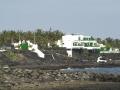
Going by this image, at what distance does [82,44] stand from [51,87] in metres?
84.0

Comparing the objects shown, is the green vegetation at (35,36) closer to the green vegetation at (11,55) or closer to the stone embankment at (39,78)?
the green vegetation at (11,55)

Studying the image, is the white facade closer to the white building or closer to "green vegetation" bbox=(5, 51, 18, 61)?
the white building

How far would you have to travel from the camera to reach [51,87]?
144 ft

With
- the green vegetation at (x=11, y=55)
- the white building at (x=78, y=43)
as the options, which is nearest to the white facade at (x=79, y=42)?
the white building at (x=78, y=43)

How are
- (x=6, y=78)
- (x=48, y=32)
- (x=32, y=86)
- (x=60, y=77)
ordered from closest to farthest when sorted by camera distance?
1. (x=32, y=86)
2. (x=6, y=78)
3. (x=60, y=77)
4. (x=48, y=32)

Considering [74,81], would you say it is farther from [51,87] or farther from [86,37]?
[86,37]

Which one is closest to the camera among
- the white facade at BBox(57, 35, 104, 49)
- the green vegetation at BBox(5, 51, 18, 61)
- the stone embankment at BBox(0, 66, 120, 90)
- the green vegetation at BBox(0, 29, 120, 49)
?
the stone embankment at BBox(0, 66, 120, 90)

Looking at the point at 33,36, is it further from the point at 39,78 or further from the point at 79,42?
the point at 39,78

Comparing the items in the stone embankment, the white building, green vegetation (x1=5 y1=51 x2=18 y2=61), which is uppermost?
the white building

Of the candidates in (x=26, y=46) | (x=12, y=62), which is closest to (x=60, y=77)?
(x=12, y=62)

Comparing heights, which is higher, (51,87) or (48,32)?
(48,32)

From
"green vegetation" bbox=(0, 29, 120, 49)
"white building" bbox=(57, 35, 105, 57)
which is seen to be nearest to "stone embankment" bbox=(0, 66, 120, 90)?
"white building" bbox=(57, 35, 105, 57)

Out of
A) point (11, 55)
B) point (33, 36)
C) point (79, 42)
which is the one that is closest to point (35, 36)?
point (33, 36)

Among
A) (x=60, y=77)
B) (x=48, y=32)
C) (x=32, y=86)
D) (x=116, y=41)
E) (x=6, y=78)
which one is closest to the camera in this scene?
(x=32, y=86)
